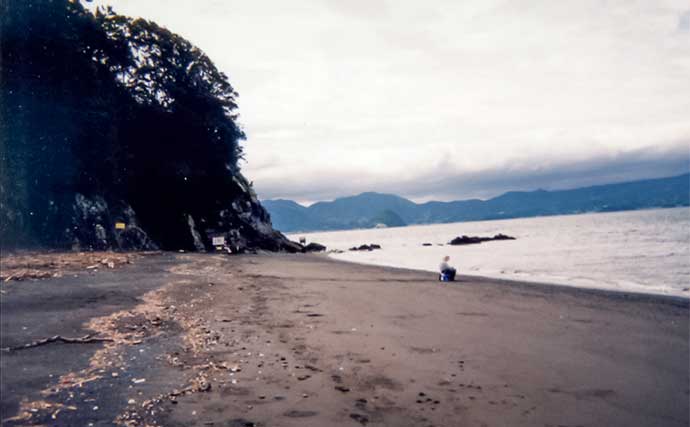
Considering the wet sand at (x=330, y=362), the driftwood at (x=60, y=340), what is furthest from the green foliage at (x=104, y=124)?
the driftwood at (x=60, y=340)

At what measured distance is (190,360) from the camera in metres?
6.70

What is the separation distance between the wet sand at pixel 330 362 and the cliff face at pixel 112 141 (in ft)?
59.9

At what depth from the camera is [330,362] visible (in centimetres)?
701

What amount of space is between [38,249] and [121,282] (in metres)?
15.4

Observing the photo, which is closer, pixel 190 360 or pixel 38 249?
pixel 190 360

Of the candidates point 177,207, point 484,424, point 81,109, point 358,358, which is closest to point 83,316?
point 358,358

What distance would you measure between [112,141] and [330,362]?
114 ft

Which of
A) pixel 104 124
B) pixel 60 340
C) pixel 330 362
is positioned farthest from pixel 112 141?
pixel 330 362

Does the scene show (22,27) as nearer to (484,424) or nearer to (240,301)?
(240,301)

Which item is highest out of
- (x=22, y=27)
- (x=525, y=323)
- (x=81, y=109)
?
(x=22, y=27)

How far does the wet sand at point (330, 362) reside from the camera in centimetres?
509

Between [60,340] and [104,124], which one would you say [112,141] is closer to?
Result: [104,124]

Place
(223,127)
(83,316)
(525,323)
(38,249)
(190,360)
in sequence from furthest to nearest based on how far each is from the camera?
(223,127)
(38,249)
(525,323)
(83,316)
(190,360)

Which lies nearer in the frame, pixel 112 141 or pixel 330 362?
pixel 330 362
